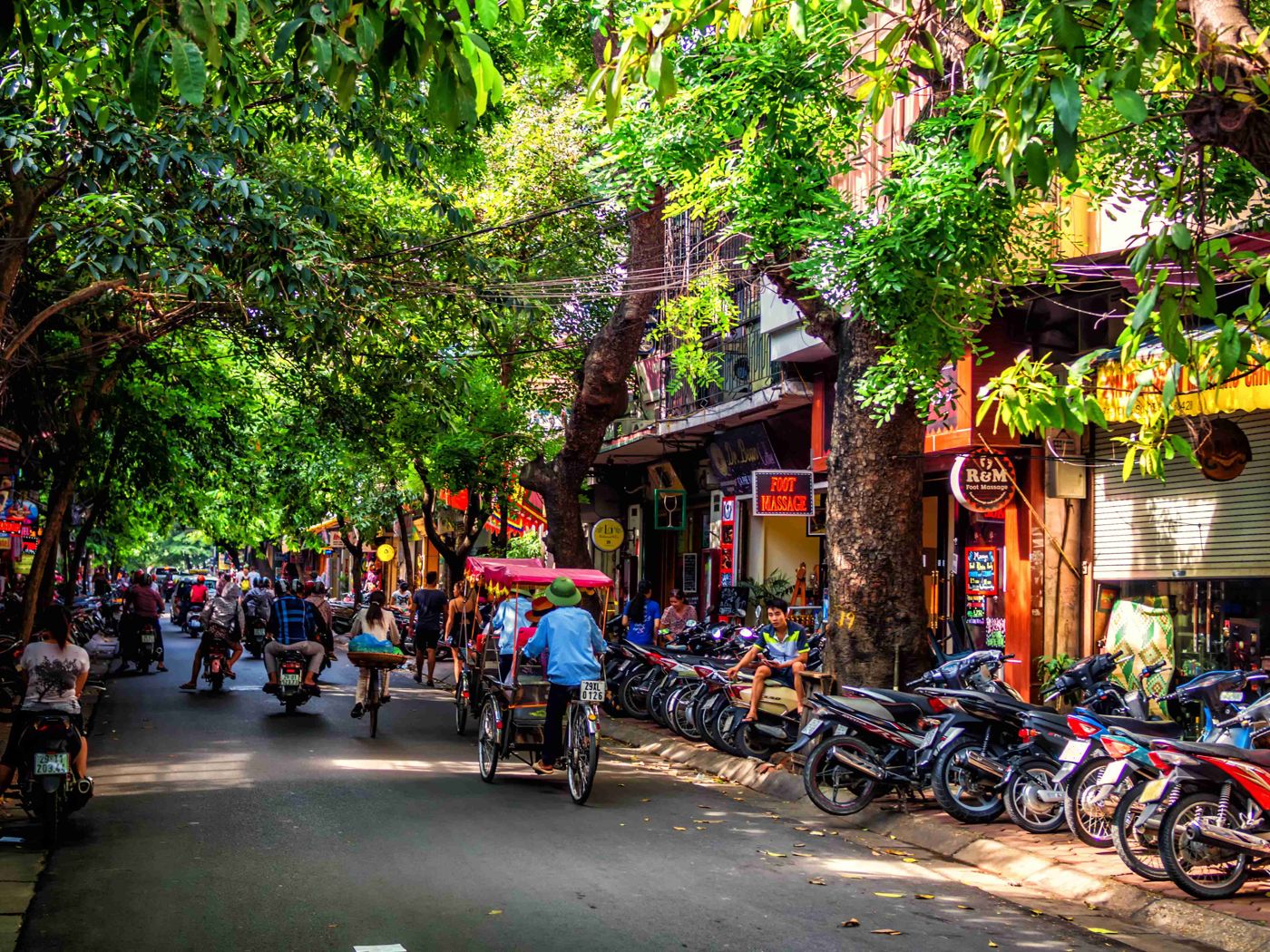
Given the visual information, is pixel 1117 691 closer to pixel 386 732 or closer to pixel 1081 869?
pixel 1081 869

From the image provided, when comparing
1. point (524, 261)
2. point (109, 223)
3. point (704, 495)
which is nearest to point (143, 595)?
→ point (524, 261)

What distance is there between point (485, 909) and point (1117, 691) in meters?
5.93

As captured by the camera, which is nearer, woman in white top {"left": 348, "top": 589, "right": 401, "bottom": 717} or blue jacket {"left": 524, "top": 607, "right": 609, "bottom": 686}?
blue jacket {"left": 524, "top": 607, "right": 609, "bottom": 686}

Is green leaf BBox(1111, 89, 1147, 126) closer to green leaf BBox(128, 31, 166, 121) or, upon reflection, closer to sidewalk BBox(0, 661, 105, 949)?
green leaf BBox(128, 31, 166, 121)

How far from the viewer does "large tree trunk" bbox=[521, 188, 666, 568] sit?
18984mm

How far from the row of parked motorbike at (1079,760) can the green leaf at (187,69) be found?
6.56 metres

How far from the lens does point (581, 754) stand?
11.0 meters

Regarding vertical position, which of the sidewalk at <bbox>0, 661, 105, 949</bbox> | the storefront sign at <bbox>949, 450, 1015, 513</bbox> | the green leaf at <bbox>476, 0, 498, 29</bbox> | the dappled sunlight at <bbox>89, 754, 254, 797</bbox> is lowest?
the dappled sunlight at <bbox>89, 754, 254, 797</bbox>

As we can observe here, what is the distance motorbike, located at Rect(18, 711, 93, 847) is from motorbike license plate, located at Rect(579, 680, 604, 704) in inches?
157

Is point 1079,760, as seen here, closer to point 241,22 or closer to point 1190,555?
point 1190,555

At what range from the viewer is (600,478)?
117 ft

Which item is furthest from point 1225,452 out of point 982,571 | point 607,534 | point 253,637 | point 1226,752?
point 253,637

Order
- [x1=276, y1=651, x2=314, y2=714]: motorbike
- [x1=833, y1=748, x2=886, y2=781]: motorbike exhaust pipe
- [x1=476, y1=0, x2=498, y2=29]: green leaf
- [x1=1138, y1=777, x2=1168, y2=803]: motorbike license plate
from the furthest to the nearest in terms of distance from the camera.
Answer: [x1=276, y1=651, x2=314, y2=714]: motorbike
[x1=833, y1=748, x2=886, y2=781]: motorbike exhaust pipe
[x1=1138, y1=777, x2=1168, y2=803]: motorbike license plate
[x1=476, y1=0, x2=498, y2=29]: green leaf

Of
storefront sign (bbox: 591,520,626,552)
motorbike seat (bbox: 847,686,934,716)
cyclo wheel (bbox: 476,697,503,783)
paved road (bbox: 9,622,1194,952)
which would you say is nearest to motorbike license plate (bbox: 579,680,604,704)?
paved road (bbox: 9,622,1194,952)
